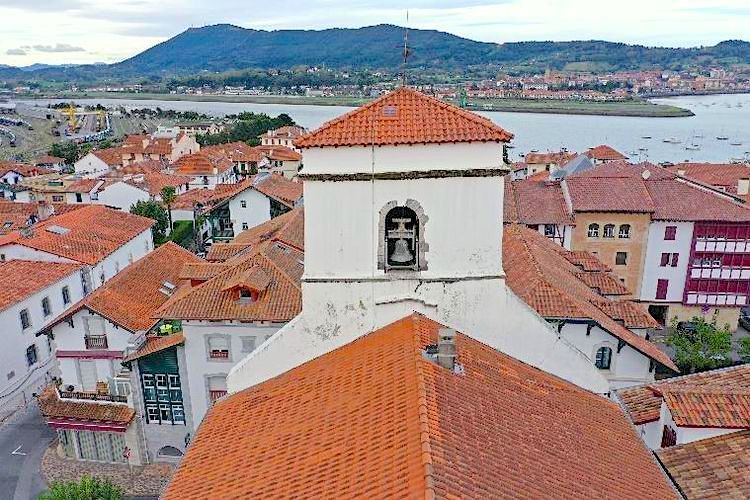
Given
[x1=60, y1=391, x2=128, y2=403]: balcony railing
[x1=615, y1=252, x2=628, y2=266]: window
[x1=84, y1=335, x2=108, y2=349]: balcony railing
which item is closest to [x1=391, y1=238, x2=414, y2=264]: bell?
[x1=60, y1=391, x2=128, y2=403]: balcony railing

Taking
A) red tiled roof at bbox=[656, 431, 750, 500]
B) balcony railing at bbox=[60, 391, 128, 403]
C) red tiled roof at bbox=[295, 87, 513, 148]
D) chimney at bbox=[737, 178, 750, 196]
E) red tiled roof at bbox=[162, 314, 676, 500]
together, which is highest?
red tiled roof at bbox=[295, 87, 513, 148]

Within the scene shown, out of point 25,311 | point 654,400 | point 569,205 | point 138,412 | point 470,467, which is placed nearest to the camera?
point 470,467

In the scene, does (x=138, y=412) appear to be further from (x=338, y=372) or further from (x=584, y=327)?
(x=584, y=327)

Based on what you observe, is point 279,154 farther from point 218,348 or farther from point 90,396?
point 218,348

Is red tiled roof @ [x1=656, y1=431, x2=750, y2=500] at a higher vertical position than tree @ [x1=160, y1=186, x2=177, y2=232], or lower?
higher

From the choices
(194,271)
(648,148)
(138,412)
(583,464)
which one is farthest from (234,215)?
(648,148)

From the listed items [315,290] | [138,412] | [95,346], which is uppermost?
[315,290]

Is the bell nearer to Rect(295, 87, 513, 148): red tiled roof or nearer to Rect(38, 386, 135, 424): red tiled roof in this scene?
Rect(295, 87, 513, 148): red tiled roof
